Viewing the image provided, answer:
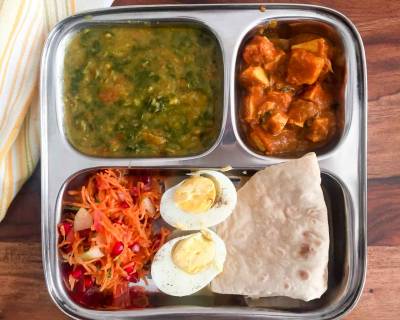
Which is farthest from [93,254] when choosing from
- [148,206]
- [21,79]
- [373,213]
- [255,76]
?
[373,213]

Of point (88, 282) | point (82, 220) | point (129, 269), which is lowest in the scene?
point (88, 282)

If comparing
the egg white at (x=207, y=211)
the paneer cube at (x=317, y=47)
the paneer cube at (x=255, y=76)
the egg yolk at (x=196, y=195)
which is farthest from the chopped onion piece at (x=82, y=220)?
the paneer cube at (x=317, y=47)

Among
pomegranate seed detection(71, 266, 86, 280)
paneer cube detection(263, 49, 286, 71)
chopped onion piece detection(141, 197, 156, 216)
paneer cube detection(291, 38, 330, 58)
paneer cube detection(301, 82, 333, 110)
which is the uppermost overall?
paneer cube detection(291, 38, 330, 58)

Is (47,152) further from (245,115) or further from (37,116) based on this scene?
(245,115)

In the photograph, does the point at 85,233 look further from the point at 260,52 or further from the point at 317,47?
the point at 317,47

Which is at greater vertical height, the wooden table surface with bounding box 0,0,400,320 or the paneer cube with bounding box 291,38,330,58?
the paneer cube with bounding box 291,38,330,58

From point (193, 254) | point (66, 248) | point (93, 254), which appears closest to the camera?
point (193, 254)

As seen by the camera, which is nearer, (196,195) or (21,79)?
(196,195)

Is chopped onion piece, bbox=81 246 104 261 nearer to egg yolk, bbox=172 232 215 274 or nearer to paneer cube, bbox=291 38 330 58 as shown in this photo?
egg yolk, bbox=172 232 215 274

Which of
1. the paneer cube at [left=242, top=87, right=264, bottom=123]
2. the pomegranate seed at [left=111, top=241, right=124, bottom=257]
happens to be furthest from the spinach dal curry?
the pomegranate seed at [left=111, top=241, right=124, bottom=257]
